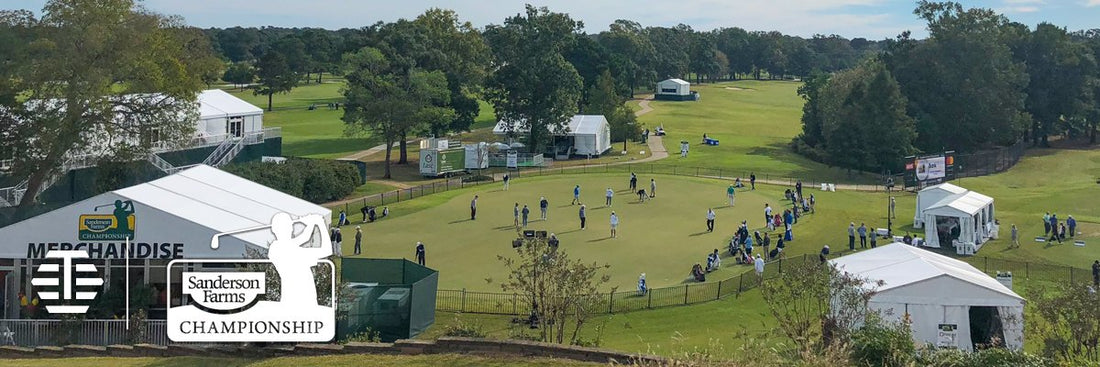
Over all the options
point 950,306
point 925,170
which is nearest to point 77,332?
point 950,306

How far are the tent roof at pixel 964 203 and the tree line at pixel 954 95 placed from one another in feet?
90.3

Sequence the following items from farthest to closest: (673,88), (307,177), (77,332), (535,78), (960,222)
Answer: (673,88) → (535,78) → (307,177) → (960,222) → (77,332)

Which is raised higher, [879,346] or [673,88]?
[673,88]

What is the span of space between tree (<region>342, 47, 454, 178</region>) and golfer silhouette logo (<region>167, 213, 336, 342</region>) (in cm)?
4443

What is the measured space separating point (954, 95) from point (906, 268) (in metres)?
61.9

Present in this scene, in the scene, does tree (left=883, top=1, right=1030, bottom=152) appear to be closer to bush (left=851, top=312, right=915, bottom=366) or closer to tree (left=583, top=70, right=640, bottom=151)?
tree (left=583, top=70, right=640, bottom=151)

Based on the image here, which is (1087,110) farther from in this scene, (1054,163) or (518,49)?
(518,49)

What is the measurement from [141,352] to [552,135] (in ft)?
191

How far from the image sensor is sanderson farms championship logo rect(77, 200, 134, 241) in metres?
25.7

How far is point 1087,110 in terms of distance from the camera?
292 feet

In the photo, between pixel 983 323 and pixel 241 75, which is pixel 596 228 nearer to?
pixel 983 323

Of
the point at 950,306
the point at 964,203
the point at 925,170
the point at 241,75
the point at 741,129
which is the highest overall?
the point at 241,75

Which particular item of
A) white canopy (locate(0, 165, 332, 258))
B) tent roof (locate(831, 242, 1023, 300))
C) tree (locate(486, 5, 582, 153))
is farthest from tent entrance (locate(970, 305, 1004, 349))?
tree (locate(486, 5, 582, 153))

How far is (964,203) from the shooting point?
42.1m
